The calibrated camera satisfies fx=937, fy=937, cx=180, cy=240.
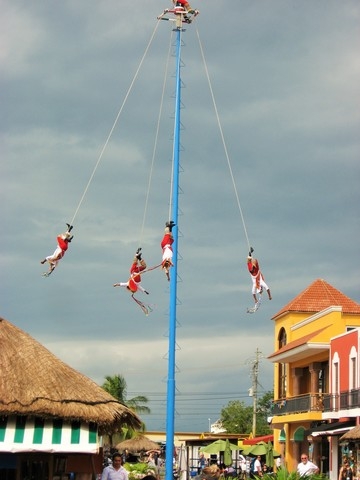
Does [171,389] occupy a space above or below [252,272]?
below

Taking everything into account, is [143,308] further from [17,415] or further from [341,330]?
[341,330]

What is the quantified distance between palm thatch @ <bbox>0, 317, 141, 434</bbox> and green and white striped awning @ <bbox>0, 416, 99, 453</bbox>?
0.84 ft

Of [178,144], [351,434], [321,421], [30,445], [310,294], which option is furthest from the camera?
[310,294]

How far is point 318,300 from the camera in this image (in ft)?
189

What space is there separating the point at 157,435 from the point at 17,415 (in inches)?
3113

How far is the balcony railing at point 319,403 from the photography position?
4081 centimetres

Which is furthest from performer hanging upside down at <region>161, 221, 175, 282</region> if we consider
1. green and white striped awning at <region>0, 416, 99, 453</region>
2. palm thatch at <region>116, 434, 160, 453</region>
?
palm thatch at <region>116, 434, 160, 453</region>

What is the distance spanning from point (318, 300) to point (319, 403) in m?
12.3

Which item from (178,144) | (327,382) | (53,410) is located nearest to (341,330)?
(327,382)

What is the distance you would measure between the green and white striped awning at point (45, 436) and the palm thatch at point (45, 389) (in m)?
0.26

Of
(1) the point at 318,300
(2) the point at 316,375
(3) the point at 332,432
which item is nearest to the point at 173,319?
(3) the point at 332,432

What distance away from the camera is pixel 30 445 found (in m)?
14.4

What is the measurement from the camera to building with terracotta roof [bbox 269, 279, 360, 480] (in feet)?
139

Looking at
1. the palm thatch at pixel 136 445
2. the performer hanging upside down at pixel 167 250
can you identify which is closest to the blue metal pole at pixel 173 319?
the performer hanging upside down at pixel 167 250
